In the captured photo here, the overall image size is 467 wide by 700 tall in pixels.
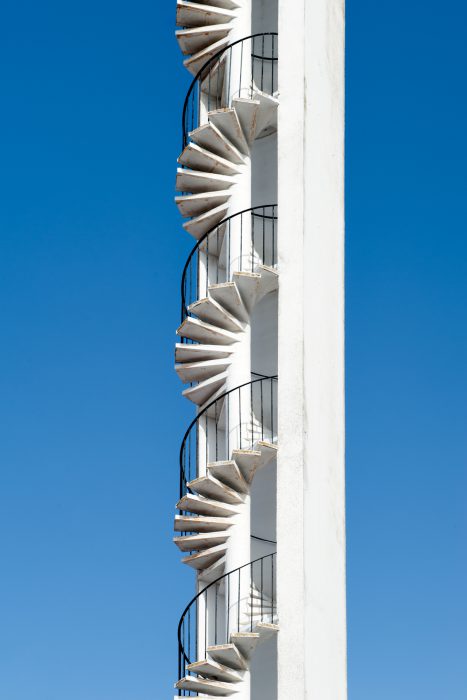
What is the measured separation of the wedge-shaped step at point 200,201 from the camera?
43594mm

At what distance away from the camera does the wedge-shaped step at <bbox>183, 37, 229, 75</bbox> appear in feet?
147

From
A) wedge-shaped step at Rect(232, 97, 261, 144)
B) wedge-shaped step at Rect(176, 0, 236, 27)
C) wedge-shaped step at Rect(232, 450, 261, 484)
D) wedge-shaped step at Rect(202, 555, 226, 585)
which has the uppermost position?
wedge-shaped step at Rect(176, 0, 236, 27)

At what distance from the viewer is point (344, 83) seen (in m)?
45.0

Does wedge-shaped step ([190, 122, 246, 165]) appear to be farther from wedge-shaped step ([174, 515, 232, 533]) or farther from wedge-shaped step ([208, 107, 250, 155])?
wedge-shaped step ([174, 515, 232, 533])

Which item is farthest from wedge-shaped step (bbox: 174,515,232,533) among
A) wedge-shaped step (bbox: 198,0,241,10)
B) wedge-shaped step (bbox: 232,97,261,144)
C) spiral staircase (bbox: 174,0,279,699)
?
wedge-shaped step (bbox: 198,0,241,10)

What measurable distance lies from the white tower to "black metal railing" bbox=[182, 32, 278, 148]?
0.12 ft

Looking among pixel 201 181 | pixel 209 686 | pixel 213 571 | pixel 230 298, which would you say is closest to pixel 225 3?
pixel 201 181

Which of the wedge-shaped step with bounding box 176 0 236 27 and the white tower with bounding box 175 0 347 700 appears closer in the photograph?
the white tower with bounding box 175 0 347 700

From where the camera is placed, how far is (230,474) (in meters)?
41.2

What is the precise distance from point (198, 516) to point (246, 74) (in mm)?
8615

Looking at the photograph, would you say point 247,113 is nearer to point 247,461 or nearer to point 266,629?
point 247,461

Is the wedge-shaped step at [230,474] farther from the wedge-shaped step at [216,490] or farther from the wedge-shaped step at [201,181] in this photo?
the wedge-shaped step at [201,181]

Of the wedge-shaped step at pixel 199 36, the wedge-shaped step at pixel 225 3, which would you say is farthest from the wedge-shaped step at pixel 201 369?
the wedge-shaped step at pixel 225 3

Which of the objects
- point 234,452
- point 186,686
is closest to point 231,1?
point 234,452
